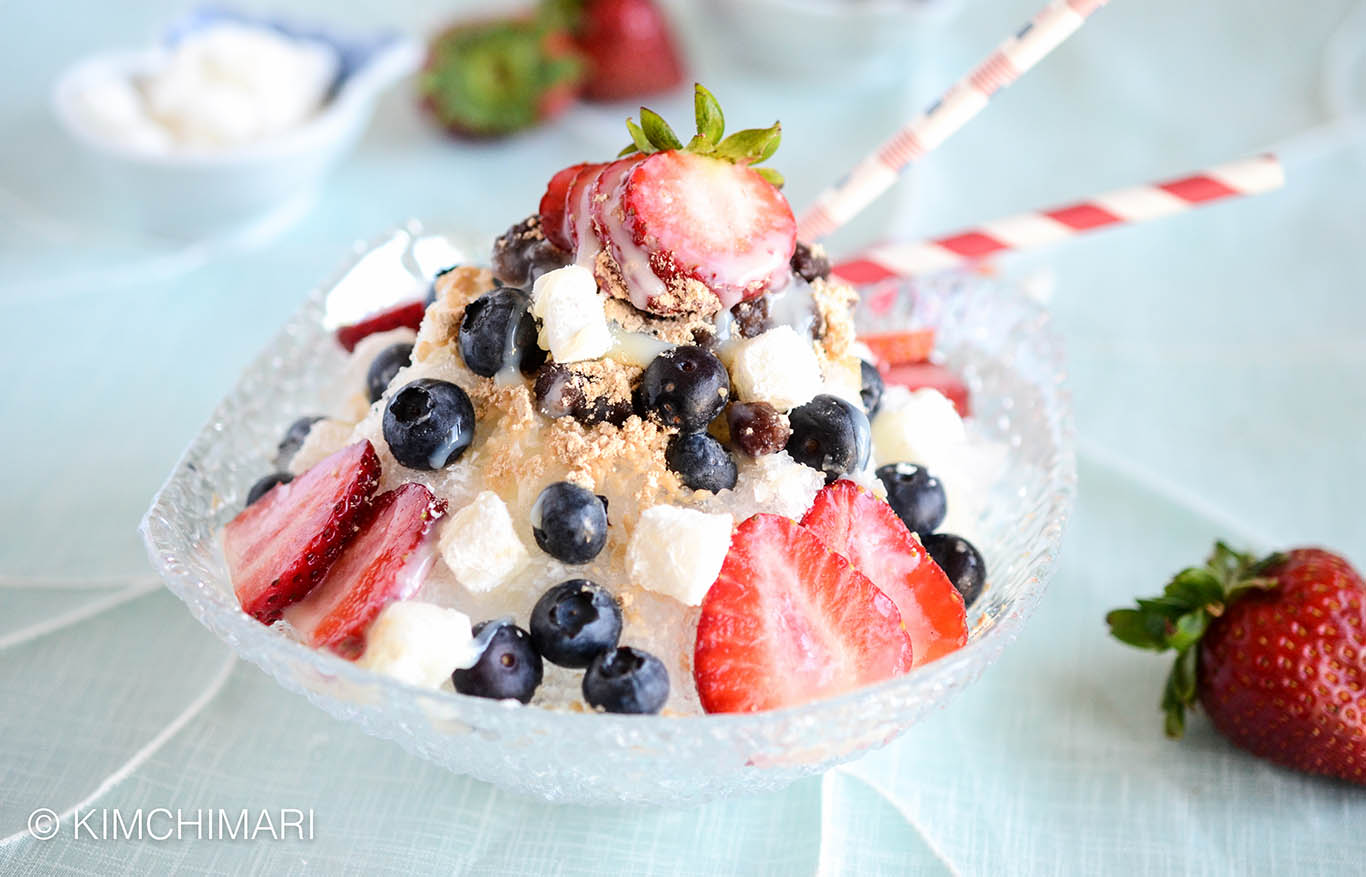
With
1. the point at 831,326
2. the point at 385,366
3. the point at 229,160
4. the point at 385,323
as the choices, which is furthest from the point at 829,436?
the point at 229,160

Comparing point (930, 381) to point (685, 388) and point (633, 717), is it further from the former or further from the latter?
point (633, 717)

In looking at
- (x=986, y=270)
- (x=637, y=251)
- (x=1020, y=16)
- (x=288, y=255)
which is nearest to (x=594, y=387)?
(x=637, y=251)

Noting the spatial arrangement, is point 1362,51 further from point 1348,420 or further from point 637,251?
point 637,251

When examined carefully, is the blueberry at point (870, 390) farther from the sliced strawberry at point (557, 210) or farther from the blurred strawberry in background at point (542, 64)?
the blurred strawberry in background at point (542, 64)

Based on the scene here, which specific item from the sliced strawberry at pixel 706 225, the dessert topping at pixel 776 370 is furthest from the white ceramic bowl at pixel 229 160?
the dessert topping at pixel 776 370

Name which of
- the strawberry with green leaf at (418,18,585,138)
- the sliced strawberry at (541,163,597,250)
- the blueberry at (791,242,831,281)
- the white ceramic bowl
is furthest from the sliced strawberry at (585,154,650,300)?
the strawberry with green leaf at (418,18,585,138)

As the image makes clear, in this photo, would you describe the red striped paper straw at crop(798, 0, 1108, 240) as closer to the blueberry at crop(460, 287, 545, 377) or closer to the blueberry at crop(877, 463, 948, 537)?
the blueberry at crop(877, 463, 948, 537)
